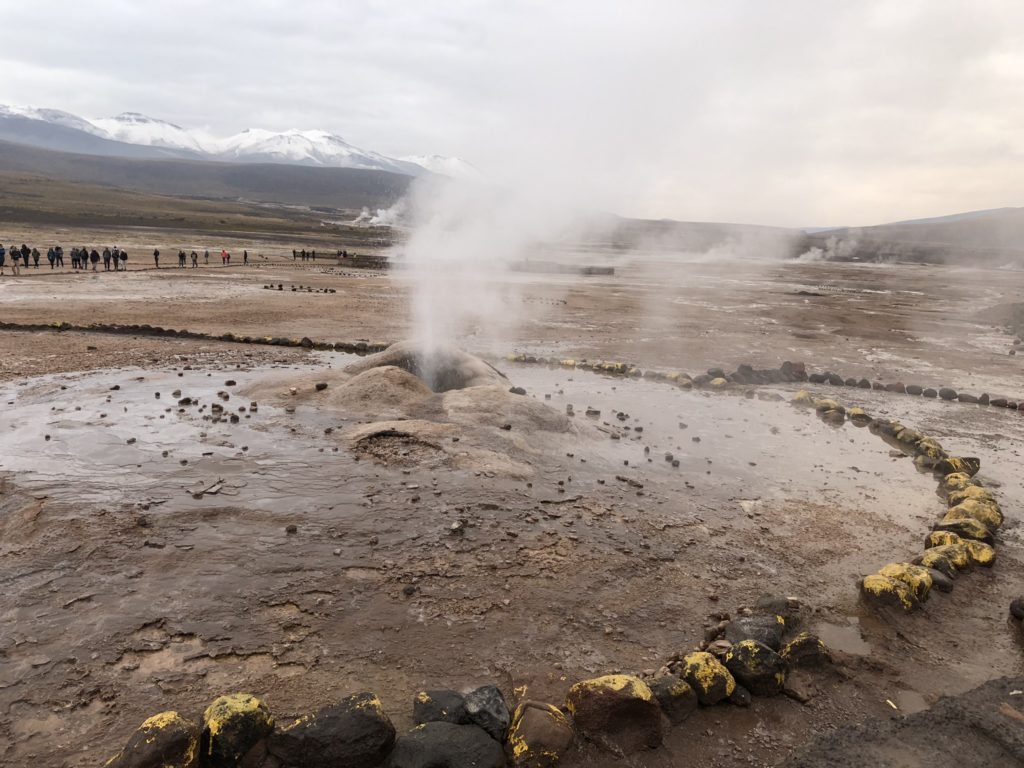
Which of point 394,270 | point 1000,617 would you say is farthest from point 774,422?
point 394,270

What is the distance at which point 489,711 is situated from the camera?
446cm

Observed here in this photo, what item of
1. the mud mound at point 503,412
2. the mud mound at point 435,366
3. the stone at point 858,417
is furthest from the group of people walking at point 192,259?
the stone at point 858,417

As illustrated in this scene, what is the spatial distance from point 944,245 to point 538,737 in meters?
137

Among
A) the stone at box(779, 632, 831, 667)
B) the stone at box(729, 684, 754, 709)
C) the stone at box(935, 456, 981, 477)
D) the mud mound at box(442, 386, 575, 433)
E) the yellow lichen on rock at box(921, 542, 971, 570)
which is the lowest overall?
the stone at box(729, 684, 754, 709)

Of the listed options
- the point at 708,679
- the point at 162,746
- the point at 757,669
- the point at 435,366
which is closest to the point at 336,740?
the point at 162,746

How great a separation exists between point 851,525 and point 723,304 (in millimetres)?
26407

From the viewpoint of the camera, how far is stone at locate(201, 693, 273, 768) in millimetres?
4047

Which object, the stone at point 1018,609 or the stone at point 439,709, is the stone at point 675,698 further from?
the stone at point 1018,609

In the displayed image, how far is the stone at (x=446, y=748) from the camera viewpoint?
4121 millimetres

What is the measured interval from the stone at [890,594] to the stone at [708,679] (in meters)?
2.31

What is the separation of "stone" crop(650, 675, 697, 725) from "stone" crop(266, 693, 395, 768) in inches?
77.9

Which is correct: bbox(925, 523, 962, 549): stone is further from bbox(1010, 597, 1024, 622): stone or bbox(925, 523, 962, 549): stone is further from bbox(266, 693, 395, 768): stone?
bbox(266, 693, 395, 768): stone

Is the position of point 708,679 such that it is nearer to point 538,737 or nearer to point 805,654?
point 805,654

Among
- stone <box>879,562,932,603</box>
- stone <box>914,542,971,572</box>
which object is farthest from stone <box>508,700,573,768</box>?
stone <box>914,542,971,572</box>
